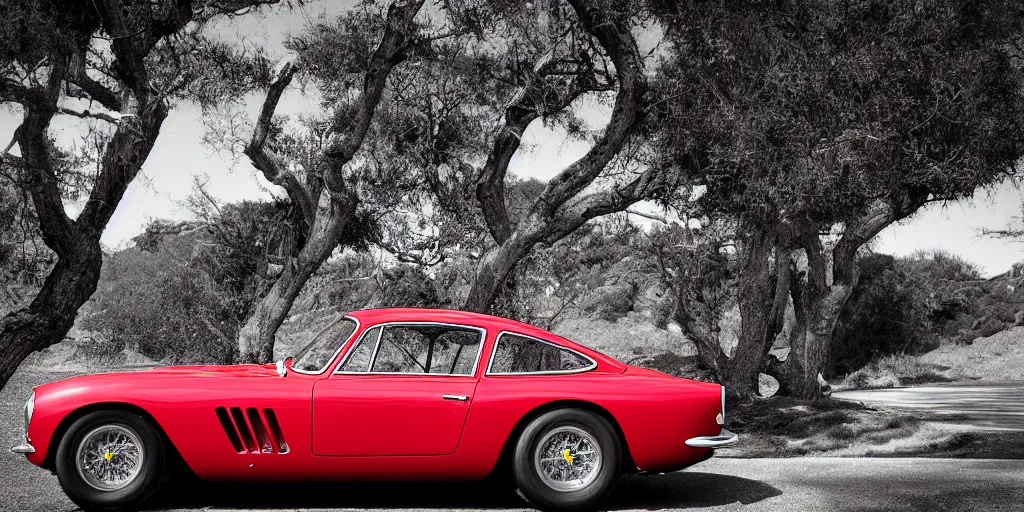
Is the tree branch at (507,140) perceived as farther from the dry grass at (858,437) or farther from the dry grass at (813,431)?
the dry grass at (858,437)

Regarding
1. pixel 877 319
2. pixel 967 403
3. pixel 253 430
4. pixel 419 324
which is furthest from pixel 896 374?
pixel 253 430

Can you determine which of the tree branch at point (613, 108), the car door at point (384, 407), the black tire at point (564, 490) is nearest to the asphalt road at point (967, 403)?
the tree branch at point (613, 108)

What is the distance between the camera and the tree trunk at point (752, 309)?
49.3 feet

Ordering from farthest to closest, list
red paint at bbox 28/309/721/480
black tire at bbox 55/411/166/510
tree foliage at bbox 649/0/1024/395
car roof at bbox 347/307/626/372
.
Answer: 1. tree foliage at bbox 649/0/1024/395
2. car roof at bbox 347/307/626/372
3. red paint at bbox 28/309/721/480
4. black tire at bbox 55/411/166/510

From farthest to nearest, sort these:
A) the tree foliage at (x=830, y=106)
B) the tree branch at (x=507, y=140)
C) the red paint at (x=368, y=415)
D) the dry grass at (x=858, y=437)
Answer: the tree branch at (x=507, y=140) < the tree foliage at (x=830, y=106) < the dry grass at (x=858, y=437) < the red paint at (x=368, y=415)

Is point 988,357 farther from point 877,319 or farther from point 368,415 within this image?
point 368,415

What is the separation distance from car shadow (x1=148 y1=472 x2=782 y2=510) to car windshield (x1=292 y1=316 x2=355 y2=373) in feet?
2.95

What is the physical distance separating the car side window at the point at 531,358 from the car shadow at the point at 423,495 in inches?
35.3

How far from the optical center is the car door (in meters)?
5.73

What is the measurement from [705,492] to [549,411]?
61.2 inches

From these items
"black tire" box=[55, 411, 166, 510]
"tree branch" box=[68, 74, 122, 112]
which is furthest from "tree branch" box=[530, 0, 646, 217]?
"black tire" box=[55, 411, 166, 510]

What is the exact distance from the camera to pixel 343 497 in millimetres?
6363

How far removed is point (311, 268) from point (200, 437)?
38.9ft

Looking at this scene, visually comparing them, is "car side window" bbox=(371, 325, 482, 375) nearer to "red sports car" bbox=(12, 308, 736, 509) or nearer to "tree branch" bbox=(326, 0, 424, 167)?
"red sports car" bbox=(12, 308, 736, 509)
